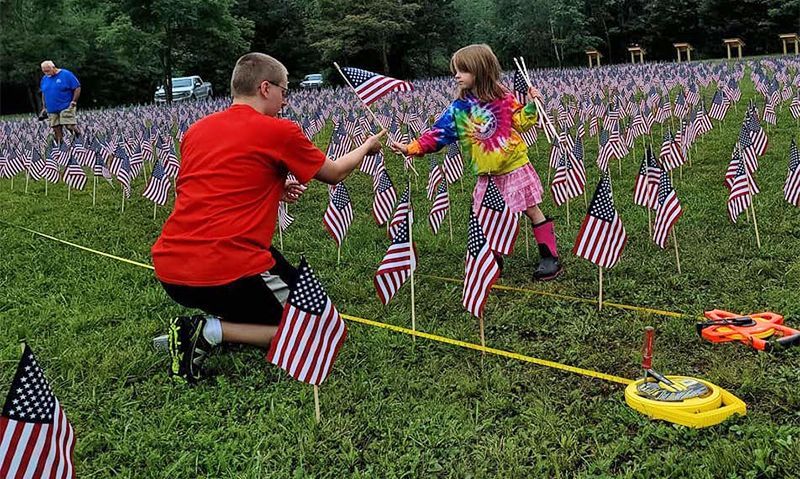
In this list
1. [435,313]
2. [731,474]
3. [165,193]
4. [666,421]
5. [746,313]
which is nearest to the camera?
[731,474]

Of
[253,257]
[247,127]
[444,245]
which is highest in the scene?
[247,127]

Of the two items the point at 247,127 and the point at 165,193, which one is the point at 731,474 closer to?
the point at 247,127

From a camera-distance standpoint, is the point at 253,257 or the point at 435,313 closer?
the point at 253,257

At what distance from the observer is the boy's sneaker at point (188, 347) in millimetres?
4133

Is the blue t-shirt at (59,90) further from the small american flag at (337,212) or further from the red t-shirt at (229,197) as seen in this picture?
the red t-shirt at (229,197)

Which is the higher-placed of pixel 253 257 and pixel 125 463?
pixel 253 257

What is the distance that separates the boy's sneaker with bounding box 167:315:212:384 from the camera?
4.13 meters

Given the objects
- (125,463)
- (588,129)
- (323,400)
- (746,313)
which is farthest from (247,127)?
(588,129)

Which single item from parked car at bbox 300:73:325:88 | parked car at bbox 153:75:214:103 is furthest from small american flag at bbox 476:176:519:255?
parked car at bbox 300:73:325:88

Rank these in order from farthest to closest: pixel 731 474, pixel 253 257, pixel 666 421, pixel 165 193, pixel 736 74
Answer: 1. pixel 736 74
2. pixel 165 193
3. pixel 253 257
4. pixel 666 421
5. pixel 731 474

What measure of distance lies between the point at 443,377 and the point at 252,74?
1943 mm

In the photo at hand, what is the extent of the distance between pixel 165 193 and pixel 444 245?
3.50m

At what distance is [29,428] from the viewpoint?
2584 millimetres

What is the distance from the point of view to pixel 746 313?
4691 millimetres
